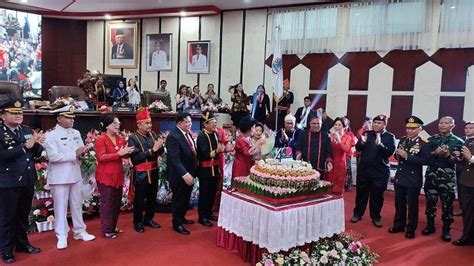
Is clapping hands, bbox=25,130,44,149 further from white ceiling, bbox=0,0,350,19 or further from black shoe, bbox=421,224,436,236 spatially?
white ceiling, bbox=0,0,350,19

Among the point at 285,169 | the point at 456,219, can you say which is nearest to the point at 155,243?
the point at 285,169

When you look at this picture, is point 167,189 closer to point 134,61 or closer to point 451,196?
point 451,196

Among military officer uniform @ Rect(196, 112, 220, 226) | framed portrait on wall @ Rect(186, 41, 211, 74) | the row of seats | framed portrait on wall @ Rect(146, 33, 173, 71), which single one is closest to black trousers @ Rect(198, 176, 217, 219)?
military officer uniform @ Rect(196, 112, 220, 226)

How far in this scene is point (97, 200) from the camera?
498cm

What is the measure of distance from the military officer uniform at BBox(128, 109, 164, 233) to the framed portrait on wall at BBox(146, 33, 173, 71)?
24.9 ft

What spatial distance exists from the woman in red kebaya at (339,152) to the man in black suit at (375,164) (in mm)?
192

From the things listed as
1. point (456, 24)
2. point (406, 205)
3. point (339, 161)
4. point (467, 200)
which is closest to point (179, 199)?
point (339, 161)

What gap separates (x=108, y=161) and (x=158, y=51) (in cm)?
826

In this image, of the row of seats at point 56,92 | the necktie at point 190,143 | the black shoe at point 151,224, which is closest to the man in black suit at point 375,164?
the necktie at point 190,143

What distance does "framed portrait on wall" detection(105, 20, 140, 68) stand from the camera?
12047 mm

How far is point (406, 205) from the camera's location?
16.1ft

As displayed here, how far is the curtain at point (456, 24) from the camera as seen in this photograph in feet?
25.2

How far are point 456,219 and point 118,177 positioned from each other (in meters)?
4.89

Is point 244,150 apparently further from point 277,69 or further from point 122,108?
point 122,108
